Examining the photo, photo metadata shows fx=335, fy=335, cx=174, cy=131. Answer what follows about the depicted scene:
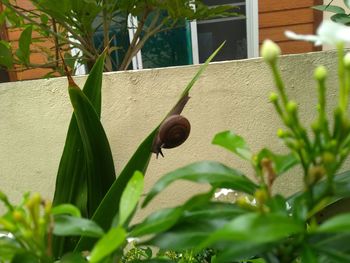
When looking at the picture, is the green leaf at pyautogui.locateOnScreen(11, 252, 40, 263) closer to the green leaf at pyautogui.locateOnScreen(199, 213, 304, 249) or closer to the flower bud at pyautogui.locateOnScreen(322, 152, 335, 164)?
the green leaf at pyautogui.locateOnScreen(199, 213, 304, 249)

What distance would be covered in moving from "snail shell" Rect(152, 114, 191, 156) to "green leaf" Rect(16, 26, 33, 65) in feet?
2.24

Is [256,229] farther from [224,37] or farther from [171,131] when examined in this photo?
[224,37]

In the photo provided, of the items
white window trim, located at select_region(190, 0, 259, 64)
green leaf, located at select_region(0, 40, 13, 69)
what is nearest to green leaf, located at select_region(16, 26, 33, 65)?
green leaf, located at select_region(0, 40, 13, 69)

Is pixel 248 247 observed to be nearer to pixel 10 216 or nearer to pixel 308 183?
pixel 308 183

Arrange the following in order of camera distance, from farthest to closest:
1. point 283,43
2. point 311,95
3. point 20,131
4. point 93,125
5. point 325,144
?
point 283,43 → point 20,131 → point 311,95 → point 93,125 → point 325,144

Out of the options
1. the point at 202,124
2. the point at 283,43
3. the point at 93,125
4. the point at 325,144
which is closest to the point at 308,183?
the point at 325,144

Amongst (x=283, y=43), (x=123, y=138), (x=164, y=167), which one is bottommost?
(x=164, y=167)

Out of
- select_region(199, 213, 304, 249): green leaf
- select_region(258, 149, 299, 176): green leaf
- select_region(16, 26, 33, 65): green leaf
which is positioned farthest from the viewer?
select_region(16, 26, 33, 65): green leaf

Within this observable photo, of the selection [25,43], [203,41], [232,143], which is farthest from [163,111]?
[203,41]

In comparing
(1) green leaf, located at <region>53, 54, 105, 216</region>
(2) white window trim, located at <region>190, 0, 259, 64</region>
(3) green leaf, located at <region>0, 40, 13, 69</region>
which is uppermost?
(2) white window trim, located at <region>190, 0, 259, 64</region>

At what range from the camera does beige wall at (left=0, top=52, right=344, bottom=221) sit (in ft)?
3.80

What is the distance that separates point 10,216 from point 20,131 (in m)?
0.99

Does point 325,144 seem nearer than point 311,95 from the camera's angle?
Yes

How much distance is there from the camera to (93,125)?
0.83 meters
